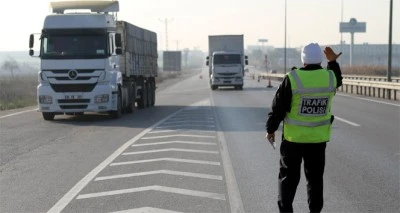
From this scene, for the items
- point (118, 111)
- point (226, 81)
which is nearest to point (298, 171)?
point (118, 111)

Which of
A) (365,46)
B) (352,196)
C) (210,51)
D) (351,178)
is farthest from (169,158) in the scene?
(365,46)

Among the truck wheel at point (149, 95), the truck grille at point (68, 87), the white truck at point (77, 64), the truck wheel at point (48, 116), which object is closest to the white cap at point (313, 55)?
the white truck at point (77, 64)

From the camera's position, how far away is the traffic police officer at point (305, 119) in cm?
571

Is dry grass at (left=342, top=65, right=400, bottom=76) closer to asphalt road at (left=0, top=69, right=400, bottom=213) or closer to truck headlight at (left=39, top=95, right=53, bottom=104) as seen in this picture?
asphalt road at (left=0, top=69, right=400, bottom=213)

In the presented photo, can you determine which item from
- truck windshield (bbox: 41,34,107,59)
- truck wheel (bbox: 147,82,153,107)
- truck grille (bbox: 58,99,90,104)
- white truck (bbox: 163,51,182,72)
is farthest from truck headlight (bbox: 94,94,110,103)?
white truck (bbox: 163,51,182,72)

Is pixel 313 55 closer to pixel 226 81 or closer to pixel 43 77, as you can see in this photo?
pixel 43 77

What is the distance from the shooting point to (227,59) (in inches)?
1751

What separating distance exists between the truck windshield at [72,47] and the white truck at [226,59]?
25331mm

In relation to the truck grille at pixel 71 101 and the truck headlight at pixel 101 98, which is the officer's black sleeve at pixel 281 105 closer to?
the truck headlight at pixel 101 98

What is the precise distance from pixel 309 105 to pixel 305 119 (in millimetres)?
135

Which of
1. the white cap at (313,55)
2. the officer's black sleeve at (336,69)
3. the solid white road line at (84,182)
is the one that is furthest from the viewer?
the solid white road line at (84,182)

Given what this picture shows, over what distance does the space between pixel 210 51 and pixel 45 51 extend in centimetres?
2759

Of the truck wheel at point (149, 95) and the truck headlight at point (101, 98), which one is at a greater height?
the truck headlight at point (101, 98)

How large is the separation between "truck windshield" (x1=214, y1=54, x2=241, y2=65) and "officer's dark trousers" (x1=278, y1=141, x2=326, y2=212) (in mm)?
38636
